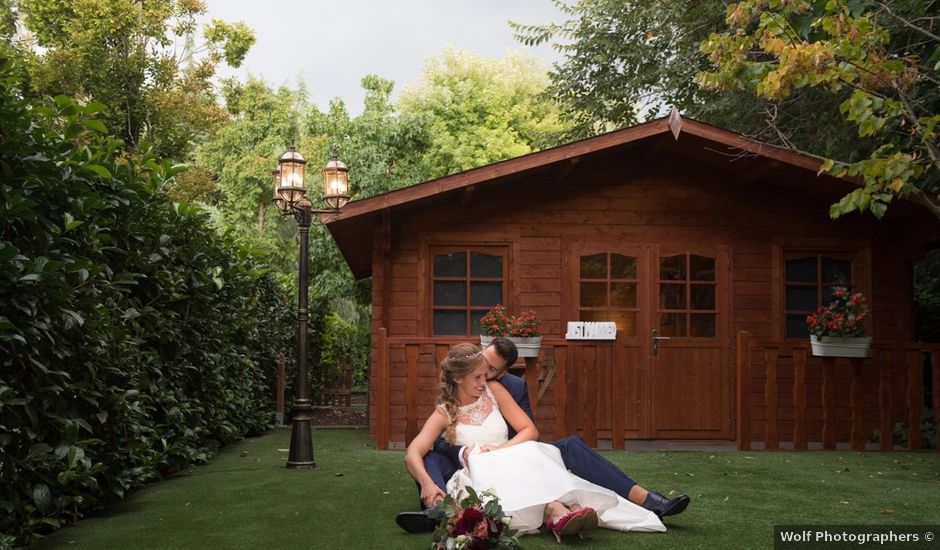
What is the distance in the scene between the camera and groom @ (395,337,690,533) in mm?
4902

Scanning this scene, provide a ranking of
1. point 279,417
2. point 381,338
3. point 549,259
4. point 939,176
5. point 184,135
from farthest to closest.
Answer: point 184,135
point 279,417
point 549,259
point 939,176
point 381,338

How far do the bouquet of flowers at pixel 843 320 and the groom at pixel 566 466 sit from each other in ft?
16.8

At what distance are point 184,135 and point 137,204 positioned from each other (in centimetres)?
1804

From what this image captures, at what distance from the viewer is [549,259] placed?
1088 centimetres

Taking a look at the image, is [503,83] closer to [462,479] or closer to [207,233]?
[207,233]

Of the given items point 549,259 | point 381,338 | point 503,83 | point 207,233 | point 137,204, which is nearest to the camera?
point 137,204

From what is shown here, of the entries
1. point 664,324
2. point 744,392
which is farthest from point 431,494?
point 664,324

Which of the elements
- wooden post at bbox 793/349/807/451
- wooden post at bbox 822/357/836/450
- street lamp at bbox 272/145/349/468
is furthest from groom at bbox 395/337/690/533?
wooden post at bbox 822/357/836/450

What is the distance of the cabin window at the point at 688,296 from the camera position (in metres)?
10.8

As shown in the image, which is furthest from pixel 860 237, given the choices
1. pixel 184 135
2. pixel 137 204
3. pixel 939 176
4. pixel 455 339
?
pixel 184 135

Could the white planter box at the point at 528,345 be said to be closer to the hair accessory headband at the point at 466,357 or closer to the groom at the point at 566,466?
the groom at the point at 566,466

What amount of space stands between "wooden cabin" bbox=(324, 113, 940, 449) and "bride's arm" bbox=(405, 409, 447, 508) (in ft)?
17.5

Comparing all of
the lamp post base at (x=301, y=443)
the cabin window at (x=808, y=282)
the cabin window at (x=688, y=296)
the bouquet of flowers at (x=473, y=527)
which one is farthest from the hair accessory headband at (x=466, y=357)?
the cabin window at (x=808, y=282)

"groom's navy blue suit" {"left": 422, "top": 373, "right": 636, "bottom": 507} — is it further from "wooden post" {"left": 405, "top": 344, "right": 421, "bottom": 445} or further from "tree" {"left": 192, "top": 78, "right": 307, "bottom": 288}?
"tree" {"left": 192, "top": 78, "right": 307, "bottom": 288}
